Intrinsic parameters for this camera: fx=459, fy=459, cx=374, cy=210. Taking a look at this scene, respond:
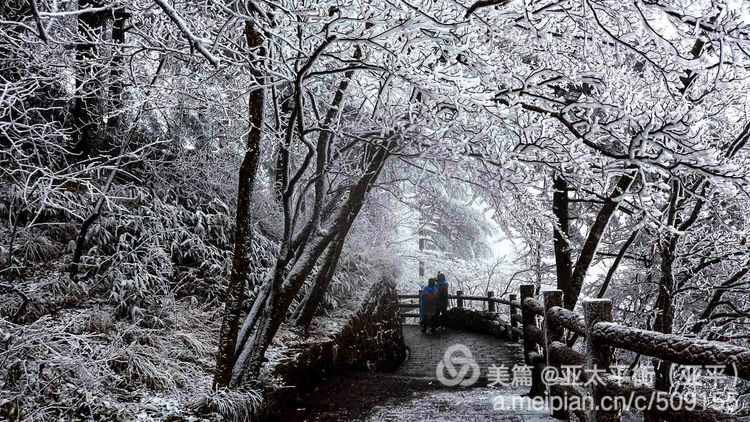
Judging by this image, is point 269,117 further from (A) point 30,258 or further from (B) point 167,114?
(A) point 30,258

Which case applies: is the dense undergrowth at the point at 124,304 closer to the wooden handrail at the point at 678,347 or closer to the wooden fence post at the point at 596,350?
the wooden fence post at the point at 596,350

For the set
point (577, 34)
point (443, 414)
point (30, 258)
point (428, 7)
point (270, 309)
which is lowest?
point (443, 414)

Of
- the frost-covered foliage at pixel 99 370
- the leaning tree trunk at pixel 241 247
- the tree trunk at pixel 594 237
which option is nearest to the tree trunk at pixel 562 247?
the tree trunk at pixel 594 237

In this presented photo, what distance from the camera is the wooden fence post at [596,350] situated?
3.66 metres

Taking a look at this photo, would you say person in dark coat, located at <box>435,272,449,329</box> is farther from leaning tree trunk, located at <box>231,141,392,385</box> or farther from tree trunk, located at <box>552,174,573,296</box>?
leaning tree trunk, located at <box>231,141,392,385</box>

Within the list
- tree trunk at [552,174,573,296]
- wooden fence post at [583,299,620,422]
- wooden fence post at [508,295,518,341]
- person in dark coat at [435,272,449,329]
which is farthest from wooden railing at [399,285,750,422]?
person in dark coat at [435,272,449,329]

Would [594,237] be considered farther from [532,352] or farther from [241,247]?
[241,247]

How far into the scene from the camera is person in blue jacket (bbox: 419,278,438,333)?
46.5ft

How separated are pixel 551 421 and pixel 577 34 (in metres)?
3.89

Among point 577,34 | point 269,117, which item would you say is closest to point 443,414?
point 577,34

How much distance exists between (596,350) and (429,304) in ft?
35.9

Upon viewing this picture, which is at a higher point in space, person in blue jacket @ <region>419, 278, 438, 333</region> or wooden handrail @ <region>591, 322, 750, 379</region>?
wooden handrail @ <region>591, 322, 750, 379</region>

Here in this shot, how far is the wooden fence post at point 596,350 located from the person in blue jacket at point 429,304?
1040 centimetres

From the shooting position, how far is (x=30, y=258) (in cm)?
607
